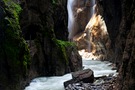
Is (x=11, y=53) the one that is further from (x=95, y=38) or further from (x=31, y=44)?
(x=95, y=38)

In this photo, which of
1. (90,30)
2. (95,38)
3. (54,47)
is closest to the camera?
(54,47)

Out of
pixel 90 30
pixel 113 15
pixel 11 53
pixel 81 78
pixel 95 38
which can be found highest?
pixel 113 15

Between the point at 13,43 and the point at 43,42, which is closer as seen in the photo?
the point at 13,43

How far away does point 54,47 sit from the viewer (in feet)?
80.3

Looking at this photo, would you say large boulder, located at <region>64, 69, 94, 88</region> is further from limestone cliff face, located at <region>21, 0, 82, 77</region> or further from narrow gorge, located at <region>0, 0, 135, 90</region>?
limestone cliff face, located at <region>21, 0, 82, 77</region>

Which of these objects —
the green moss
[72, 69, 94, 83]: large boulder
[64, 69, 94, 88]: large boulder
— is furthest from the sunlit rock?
the green moss

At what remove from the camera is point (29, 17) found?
22953 millimetres

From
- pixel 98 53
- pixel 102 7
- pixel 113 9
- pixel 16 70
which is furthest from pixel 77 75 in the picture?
pixel 98 53

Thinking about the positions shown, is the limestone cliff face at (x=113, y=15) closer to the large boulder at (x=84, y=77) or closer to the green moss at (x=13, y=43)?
the large boulder at (x=84, y=77)

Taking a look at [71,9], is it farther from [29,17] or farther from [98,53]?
[29,17]

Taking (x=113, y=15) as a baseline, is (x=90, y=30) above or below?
below

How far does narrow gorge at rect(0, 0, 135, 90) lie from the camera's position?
1301 cm

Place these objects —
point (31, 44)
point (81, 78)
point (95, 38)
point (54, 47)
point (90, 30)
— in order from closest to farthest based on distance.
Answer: point (81, 78) → point (31, 44) → point (54, 47) → point (95, 38) → point (90, 30)

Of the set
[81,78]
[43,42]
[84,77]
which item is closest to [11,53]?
[81,78]
